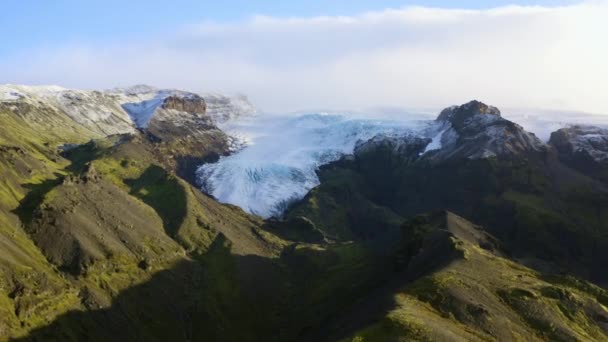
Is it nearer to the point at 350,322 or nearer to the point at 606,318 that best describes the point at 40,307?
the point at 350,322

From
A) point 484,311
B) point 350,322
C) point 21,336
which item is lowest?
point 21,336

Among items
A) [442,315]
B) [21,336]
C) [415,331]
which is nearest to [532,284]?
[442,315]

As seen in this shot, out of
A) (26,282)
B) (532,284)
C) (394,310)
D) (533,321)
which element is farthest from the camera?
(26,282)

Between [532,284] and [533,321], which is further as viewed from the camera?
[532,284]

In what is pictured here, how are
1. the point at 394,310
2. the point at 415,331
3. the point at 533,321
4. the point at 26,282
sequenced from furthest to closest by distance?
the point at 26,282
the point at 533,321
the point at 394,310
the point at 415,331

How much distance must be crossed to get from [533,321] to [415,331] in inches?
1618

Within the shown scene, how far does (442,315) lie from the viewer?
477 feet

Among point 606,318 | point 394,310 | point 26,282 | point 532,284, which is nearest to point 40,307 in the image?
point 26,282

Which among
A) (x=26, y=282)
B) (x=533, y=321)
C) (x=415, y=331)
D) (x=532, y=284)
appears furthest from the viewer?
(x=26, y=282)

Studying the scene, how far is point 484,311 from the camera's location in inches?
5723

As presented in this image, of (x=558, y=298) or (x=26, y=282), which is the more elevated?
(x=558, y=298)

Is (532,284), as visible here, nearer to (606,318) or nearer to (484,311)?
(606,318)

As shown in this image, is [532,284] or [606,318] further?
[532,284]

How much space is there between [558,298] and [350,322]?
54.0 meters
